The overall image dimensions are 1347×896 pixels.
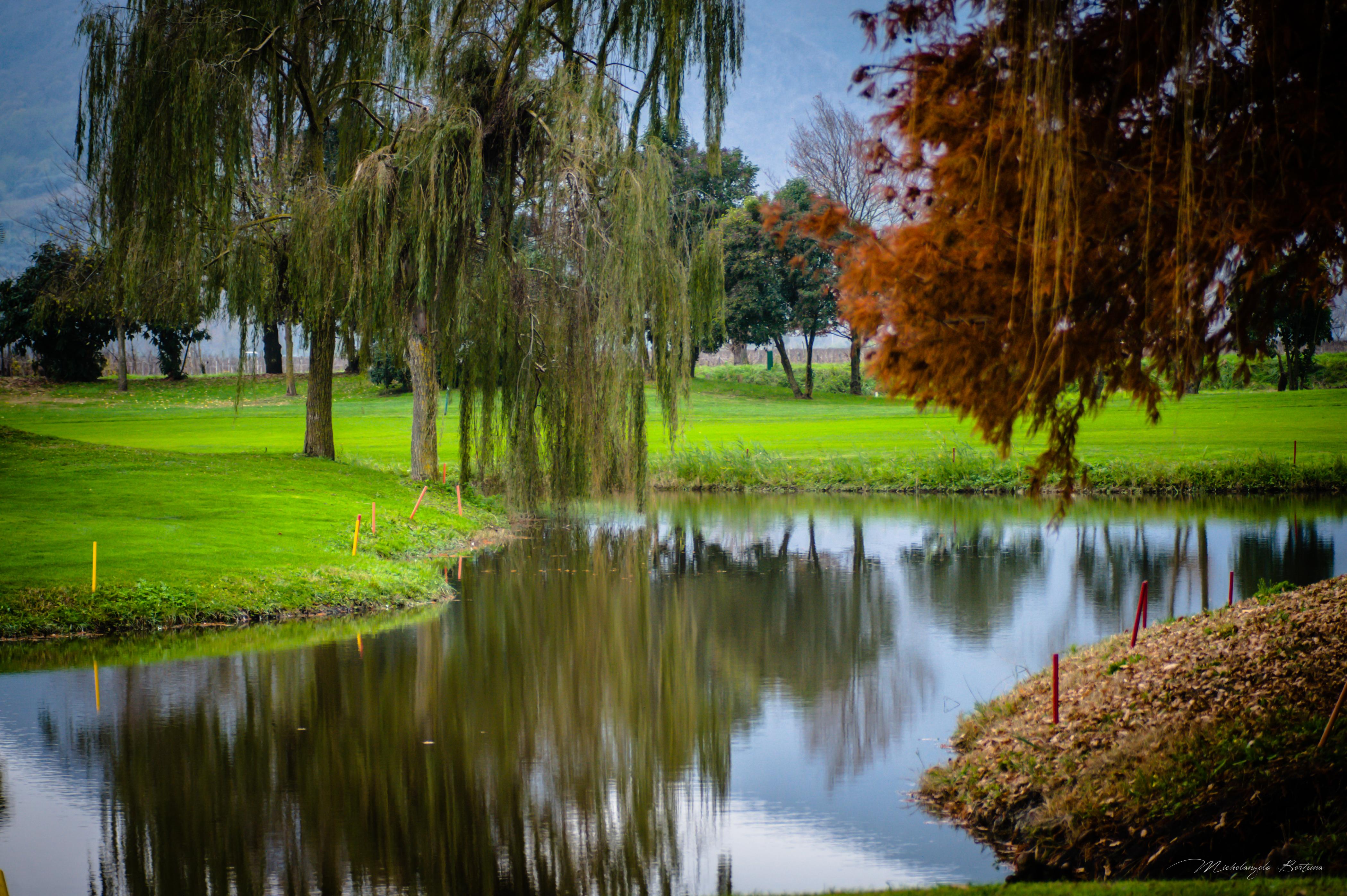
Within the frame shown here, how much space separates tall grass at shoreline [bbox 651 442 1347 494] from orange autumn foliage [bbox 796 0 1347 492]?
20.0m

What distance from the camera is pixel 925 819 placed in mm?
7449

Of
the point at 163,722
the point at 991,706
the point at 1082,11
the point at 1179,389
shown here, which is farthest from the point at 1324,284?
the point at 163,722

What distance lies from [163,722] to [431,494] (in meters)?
13.3

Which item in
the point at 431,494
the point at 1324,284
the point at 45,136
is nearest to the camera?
the point at 1324,284

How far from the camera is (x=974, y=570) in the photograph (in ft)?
57.7

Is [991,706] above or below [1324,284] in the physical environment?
below

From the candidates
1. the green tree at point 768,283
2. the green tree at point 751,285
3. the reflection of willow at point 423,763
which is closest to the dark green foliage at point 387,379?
the green tree at point 768,283

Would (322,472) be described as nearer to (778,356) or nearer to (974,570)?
(974,570)

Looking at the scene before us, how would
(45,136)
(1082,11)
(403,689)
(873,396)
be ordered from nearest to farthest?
1. (1082,11)
2. (403,689)
3. (873,396)
4. (45,136)

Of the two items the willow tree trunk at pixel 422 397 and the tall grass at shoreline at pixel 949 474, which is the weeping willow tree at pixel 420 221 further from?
the tall grass at shoreline at pixel 949 474

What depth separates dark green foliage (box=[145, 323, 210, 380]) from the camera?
4166cm

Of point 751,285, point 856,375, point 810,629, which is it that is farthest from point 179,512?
point 856,375

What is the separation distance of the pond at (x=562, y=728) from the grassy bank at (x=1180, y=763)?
1.26 feet

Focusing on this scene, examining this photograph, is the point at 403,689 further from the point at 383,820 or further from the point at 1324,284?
the point at 1324,284
